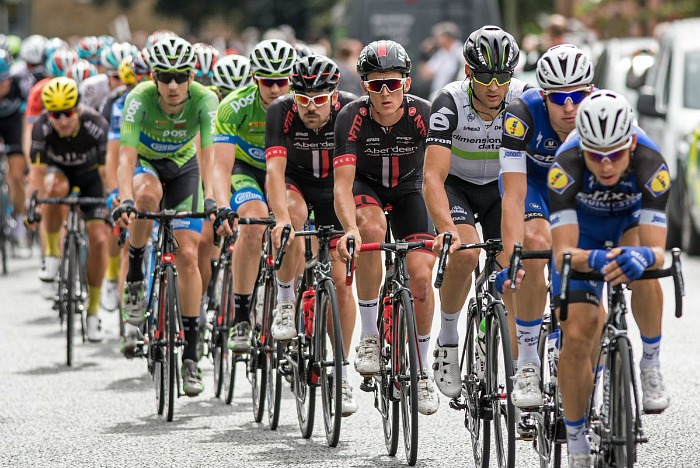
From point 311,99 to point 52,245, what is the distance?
5.03 metres

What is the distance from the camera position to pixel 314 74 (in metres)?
9.10

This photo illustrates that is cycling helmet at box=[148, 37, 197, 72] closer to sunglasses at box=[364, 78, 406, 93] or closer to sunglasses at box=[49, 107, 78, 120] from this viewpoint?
sunglasses at box=[364, 78, 406, 93]

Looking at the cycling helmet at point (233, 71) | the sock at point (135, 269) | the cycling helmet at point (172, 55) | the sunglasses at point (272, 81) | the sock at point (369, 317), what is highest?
the cycling helmet at point (233, 71)

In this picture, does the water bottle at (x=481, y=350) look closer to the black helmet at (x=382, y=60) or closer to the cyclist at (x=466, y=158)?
the cyclist at (x=466, y=158)

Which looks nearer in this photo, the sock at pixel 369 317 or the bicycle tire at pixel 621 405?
the bicycle tire at pixel 621 405

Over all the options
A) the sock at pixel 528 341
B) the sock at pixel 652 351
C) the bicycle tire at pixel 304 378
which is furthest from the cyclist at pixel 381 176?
the sock at pixel 652 351

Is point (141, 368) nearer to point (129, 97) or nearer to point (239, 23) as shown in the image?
point (129, 97)

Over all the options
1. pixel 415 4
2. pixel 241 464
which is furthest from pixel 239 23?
pixel 241 464

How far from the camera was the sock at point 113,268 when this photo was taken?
1349 cm

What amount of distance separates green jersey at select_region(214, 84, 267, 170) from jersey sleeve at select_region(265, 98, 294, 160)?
0.76 metres

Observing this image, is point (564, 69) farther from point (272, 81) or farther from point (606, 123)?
point (272, 81)

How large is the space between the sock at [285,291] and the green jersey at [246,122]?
1.15 m

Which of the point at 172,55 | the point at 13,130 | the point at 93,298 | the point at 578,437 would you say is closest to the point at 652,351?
the point at 578,437

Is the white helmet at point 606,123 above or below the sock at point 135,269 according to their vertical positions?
above
